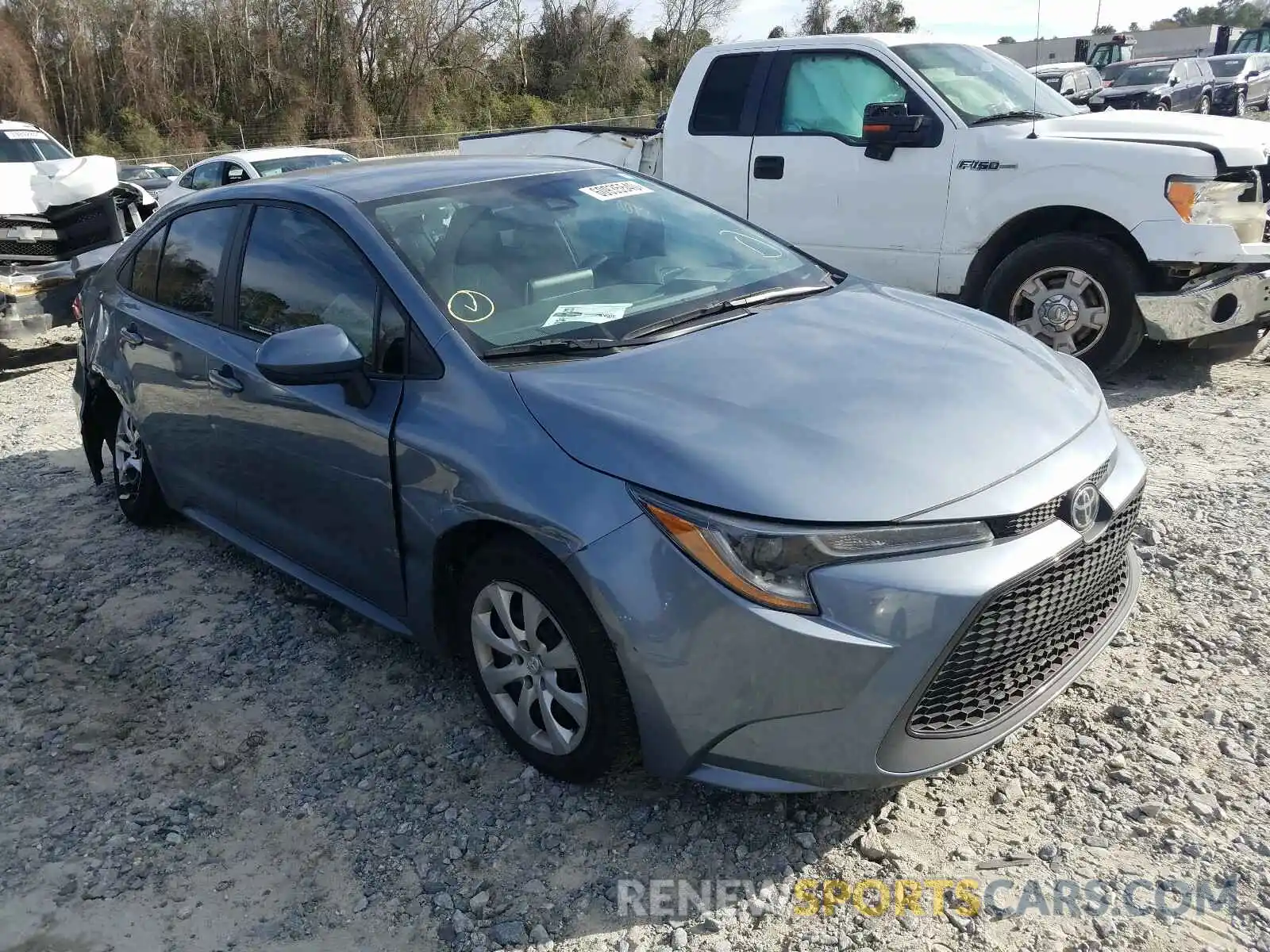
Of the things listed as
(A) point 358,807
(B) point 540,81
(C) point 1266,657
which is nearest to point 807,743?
(A) point 358,807

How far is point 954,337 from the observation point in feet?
10.4

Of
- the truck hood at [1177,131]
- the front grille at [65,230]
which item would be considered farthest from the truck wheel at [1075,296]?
the front grille at [65,230]

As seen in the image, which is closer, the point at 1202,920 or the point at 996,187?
the point at 1202,920

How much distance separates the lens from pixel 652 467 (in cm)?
249

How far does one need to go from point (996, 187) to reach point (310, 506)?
14.6ft

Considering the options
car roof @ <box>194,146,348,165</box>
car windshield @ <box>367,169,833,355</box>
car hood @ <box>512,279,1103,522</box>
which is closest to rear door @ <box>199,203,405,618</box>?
car windshield @ <box>367,169,833,355</box>

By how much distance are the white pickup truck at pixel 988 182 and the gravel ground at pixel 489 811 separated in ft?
6.63

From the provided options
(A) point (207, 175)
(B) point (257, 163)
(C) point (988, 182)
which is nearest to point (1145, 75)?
(B) point (257, 163)

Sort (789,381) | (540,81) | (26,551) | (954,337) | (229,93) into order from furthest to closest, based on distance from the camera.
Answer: (540,81) < (229,93) < (26,551) < (954,337) < (789,381)

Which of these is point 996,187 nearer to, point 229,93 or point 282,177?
point 282,177

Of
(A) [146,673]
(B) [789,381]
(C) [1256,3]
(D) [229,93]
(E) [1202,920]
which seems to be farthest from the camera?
(C) [1256,3]

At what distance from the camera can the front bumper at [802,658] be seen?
2299mm

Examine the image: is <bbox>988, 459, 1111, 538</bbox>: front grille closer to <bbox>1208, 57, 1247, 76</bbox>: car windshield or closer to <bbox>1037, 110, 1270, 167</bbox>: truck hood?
<bbox>1037, 110, 1270, 167</bbox>: truck hood

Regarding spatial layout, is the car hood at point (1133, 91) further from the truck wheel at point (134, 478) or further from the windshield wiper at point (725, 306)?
the truck wheel at point (134, 478)
